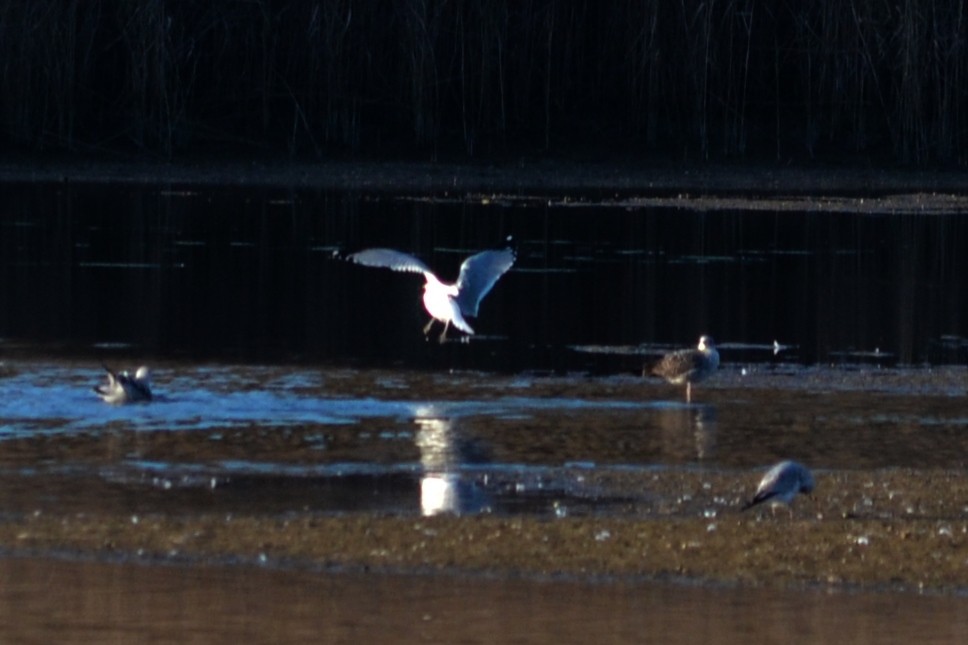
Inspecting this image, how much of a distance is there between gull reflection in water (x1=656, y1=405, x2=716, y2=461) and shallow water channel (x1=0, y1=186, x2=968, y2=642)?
0.13 feet

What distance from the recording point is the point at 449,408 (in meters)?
13.3

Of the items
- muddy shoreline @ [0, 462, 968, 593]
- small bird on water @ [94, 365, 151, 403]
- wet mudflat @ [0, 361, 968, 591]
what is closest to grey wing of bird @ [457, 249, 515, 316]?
wet mudflat @ [0, 361, 968, 591]

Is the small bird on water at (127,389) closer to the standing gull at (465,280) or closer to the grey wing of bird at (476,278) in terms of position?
the standing gull at (465,280)

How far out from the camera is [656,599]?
320 inches

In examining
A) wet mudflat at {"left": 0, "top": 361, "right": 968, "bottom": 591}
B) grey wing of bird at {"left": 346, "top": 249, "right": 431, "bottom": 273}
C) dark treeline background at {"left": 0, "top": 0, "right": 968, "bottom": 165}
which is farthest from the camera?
dark treeline background at {"left": 0, "top": 0, "right": 968, "bottom": 165}

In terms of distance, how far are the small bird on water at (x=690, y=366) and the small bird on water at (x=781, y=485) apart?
4.24 m

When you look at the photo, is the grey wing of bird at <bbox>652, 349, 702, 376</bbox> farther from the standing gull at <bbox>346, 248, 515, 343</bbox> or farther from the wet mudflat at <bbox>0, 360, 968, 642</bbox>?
the standing gull at <bbox>346, 248, 515, 343</bbox>

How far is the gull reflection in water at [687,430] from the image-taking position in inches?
460

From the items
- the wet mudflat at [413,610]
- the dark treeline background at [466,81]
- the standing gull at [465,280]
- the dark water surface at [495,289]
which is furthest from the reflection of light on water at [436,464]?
the dark treeline background at [466,81]

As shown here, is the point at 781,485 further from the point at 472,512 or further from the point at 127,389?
the point at 127,389

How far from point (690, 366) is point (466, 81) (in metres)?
24.2

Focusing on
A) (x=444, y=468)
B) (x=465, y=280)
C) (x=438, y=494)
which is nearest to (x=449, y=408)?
(x=465, y=280)

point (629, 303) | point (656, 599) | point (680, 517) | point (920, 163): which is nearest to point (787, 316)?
point (629, 303)

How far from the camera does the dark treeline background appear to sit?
35812mm
